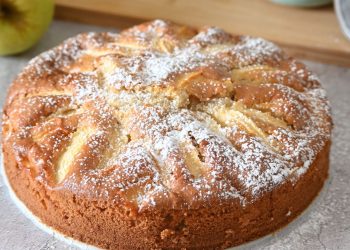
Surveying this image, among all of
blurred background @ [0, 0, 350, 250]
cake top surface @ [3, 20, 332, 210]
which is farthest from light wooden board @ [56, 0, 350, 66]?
cake top surface @ [3, 20, 332, 210]

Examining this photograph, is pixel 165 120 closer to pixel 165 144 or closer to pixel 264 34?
pixel 165 144

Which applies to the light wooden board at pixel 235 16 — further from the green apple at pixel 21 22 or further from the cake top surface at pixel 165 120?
the cake top surface at pixel 165 120

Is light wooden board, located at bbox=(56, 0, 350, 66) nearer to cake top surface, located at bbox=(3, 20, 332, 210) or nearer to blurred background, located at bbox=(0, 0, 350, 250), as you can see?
blurred background, located at bbox=(0, 0, 350, 250)

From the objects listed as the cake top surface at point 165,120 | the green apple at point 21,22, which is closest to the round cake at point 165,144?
the cake top surface at point 165,120

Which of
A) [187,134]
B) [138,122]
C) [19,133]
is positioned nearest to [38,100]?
[19,133]

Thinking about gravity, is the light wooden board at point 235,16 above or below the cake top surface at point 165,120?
below

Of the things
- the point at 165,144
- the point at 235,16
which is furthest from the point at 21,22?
the point at 165,144
